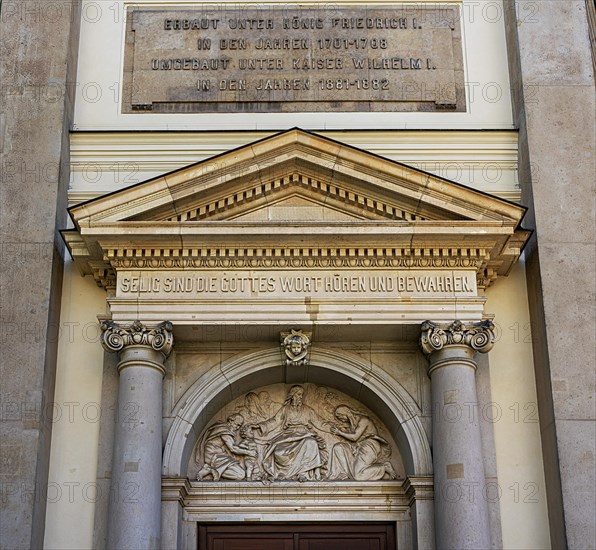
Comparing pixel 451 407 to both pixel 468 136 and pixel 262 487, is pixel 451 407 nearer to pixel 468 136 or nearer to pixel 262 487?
pixel 262 487

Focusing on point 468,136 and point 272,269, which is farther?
point 468,136

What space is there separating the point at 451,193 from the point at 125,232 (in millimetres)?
3848

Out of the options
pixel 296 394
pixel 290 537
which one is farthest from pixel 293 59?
pixel 290 537

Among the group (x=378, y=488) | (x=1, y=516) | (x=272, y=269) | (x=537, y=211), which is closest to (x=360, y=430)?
(x=378, y=488)

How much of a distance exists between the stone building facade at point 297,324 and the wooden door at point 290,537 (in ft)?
0.08

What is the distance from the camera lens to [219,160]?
13.2 m

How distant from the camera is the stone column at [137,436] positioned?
12.0 meters

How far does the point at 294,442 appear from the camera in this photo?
13578 millimetres

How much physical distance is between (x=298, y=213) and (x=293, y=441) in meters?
2.78

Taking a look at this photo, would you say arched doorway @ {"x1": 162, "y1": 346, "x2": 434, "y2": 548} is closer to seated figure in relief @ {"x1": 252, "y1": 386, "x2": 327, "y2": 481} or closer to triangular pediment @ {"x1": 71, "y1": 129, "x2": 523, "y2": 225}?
seated figure in relief @ {"x1": 252, "y1": 386, "x2": 327, "y2": 481}

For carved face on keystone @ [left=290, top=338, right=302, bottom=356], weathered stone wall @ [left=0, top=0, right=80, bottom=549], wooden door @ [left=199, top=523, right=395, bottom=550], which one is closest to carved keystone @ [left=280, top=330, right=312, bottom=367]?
carved face on keystone @ [left=290, top=338, right=302, bottom=356]

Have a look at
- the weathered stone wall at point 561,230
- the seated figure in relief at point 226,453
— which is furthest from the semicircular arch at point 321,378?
the weathered stone wall at point 561,230

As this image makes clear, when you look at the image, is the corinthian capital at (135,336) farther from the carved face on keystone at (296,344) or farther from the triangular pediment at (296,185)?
the carved face on keystone at (296,344)

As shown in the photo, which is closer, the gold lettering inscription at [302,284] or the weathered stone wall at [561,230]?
the weathered stone wall at [561,230]
